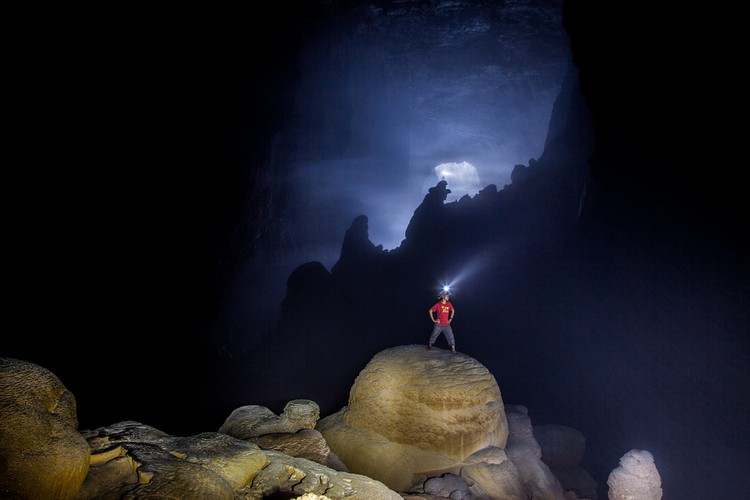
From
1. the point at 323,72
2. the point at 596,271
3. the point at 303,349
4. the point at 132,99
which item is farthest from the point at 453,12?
the point at 303,349

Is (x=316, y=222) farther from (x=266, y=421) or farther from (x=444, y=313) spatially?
(x=266, y=421)

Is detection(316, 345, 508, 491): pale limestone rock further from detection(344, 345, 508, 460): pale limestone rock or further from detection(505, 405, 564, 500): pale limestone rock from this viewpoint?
detection(505, 405, 564, 500): pale limestone rock

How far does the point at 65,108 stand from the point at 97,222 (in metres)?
3.87

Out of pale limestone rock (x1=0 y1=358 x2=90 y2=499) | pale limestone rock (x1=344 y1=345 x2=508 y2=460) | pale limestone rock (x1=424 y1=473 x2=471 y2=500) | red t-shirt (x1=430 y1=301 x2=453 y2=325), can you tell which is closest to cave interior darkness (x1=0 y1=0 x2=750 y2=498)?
pale limestone rock (x1=344 y1=345 x2=508 y2=460)

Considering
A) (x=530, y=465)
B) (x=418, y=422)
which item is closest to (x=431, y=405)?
(x=418, y=422)

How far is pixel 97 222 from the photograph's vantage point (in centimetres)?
1221

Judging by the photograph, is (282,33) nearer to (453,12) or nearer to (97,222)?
(453,12)

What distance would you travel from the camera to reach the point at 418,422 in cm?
696

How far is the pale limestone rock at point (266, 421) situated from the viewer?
6180 millimetres

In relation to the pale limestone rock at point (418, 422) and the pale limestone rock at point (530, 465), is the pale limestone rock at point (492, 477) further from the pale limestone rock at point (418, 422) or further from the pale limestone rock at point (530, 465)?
the pale limestone rock at point (530, 465)

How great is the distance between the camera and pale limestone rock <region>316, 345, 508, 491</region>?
6.71 meters

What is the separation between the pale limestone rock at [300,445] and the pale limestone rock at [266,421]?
0.31 metres

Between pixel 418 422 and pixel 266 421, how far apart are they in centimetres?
303

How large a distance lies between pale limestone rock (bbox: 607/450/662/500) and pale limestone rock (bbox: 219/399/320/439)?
7.03m
